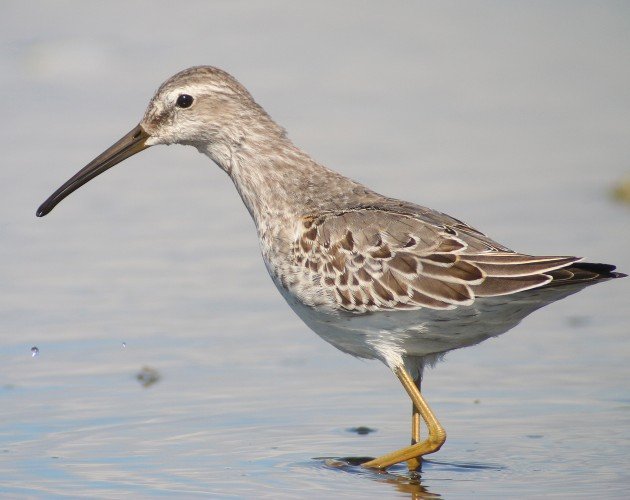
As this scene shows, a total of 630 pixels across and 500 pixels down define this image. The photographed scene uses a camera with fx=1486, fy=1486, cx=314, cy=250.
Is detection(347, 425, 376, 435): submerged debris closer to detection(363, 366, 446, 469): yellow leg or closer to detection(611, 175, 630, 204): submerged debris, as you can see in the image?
detection(363, 366, 446, 469): yellow leg

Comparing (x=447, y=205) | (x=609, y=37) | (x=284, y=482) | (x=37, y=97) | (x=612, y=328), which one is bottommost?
(x=284, y=482)

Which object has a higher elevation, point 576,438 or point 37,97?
point 37,97

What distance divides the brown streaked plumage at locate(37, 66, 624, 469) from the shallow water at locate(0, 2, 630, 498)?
90cm

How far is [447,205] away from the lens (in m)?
13.7

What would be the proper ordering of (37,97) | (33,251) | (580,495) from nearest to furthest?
(580,495), (33,251), (37,97)

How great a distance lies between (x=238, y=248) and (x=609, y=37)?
23.6 feet

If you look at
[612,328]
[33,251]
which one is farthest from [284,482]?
[33,251]

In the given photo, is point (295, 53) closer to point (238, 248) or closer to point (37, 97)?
point (37, 97)

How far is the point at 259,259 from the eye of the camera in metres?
13.0

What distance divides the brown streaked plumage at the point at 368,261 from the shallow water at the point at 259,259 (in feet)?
2.95

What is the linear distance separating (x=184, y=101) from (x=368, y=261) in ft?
6.23

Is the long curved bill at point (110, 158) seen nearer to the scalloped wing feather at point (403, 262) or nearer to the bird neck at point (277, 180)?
the bird neck at point (277, 180)

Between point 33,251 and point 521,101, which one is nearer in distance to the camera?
point 33,251

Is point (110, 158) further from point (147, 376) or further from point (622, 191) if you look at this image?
point (622, 191)
